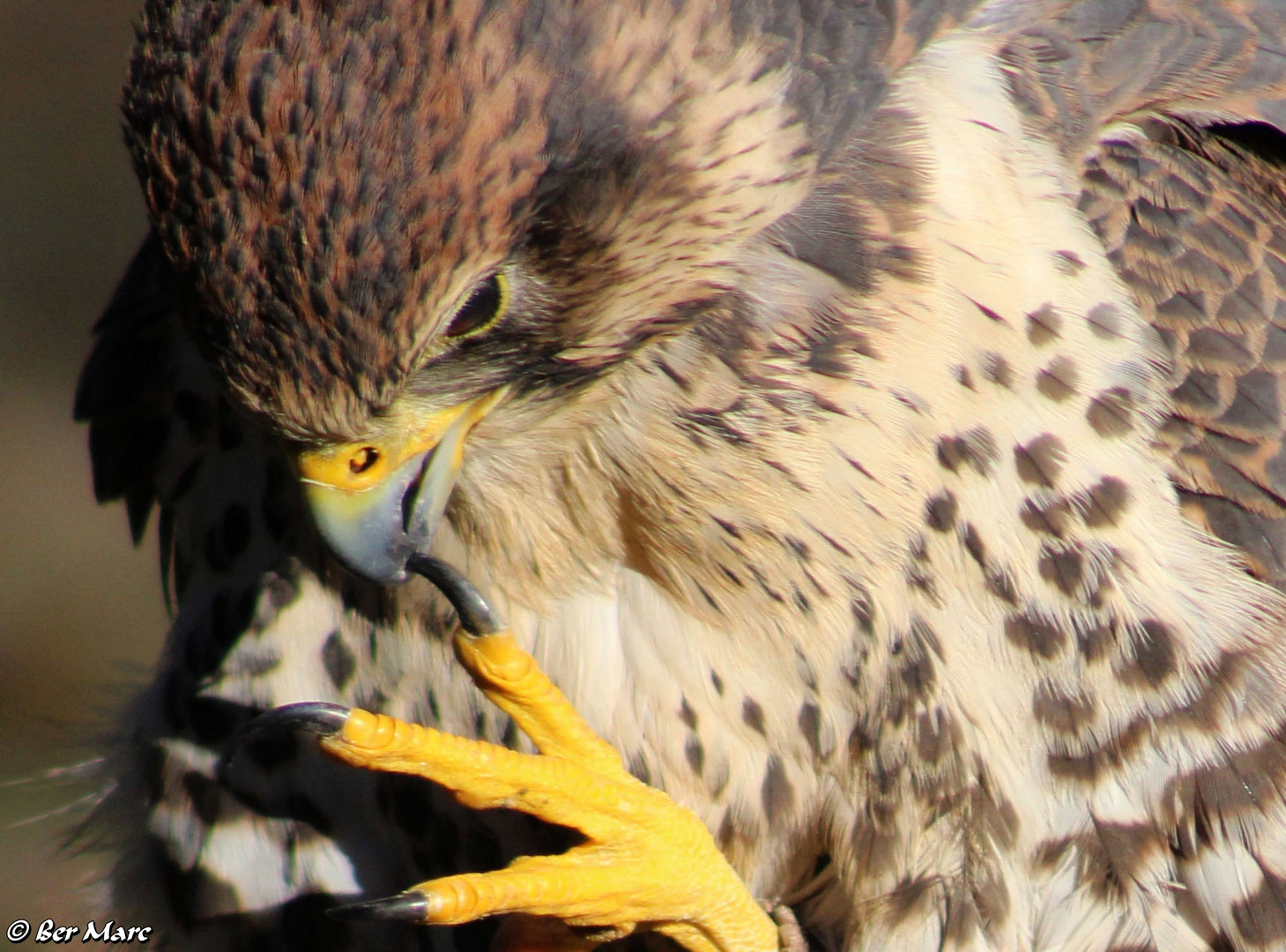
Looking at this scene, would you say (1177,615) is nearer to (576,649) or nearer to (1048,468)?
(1048,468)

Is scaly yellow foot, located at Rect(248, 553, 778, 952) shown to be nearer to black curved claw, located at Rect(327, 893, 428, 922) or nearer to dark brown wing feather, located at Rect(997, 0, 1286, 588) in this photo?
black curved claw, located at Rect(327, 893, 428, 922)

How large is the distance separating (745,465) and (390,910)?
767 mm

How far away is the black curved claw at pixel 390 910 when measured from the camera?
7.37ft

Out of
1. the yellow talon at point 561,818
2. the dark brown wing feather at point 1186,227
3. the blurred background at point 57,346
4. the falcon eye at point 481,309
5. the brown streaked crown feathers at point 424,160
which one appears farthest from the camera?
the blurred background at point 57,346

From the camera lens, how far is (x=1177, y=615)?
8.14 feet

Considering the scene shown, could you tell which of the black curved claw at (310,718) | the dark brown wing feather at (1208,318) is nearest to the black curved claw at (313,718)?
the black curved claw at (310,718)

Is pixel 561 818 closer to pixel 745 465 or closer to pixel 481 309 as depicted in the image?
pixel 745 465

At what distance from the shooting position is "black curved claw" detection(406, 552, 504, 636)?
7.36ft

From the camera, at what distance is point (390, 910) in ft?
7.48

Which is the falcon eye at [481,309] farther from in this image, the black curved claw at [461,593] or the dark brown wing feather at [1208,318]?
the dark brown wing feather at [1208,318]

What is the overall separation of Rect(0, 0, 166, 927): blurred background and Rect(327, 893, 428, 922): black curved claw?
3.79 m

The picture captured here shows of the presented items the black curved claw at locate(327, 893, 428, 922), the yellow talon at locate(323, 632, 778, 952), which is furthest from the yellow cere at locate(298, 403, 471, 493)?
the black curved claw at locate(327, 893, 428, 922)

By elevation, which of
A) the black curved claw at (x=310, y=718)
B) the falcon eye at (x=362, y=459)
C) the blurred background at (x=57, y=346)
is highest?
the falcon eye at (x=362, y=459)

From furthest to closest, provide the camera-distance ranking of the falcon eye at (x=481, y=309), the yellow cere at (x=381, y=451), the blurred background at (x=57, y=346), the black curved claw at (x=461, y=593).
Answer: the blurred background at (x=57, y=346) → the black curved claw at (x=461, y=593) → the yellow cere at (x=381, y=451) → the falcon eye at (x=481, y=309)
